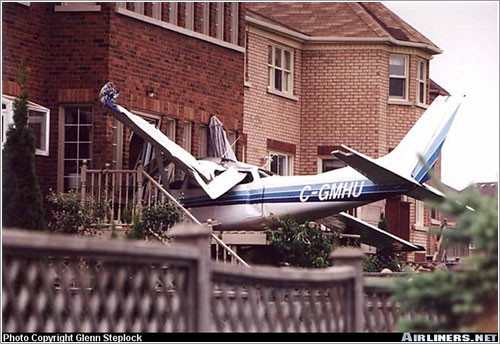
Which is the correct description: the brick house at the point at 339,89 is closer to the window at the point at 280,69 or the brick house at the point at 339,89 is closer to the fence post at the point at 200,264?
the window at the point at 280,69

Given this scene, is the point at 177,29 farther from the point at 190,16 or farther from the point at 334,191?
the point at 334,191

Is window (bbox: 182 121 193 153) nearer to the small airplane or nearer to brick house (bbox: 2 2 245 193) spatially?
brick house (bbox: 2 2 245 193)

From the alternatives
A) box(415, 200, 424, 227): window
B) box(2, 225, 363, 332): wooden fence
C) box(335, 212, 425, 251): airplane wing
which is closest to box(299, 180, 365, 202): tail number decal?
box(335, 212, 425, 251): airplane wing

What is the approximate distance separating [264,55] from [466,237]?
20.3m

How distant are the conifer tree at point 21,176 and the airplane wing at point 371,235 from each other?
9.09m

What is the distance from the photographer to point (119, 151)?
73.2 feet

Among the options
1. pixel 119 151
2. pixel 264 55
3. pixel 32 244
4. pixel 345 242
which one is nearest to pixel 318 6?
pixel 264 55

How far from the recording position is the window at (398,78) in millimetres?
31891

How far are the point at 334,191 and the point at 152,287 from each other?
49.4 feet

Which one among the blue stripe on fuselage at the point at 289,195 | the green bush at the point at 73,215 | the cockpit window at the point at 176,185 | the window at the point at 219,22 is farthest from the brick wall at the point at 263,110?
the green bush at the point at 73,215

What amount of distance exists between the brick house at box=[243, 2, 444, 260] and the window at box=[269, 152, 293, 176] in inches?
1.0

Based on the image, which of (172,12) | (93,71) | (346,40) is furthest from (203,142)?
(346,40)

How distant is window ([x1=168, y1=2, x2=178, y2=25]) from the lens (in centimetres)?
2338

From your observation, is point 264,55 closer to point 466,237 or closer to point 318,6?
point 318,6
